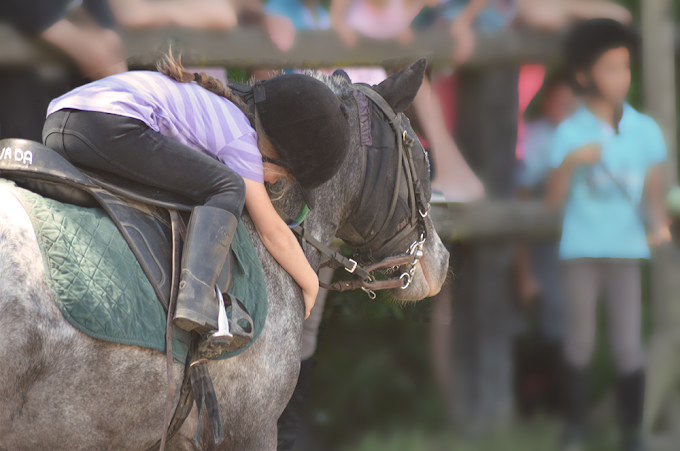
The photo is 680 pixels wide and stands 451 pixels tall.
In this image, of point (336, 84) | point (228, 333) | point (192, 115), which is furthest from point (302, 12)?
point (228, 333)

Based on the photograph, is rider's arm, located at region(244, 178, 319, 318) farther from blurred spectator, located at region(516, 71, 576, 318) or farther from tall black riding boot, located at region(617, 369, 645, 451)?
tall black riding boot, located at region(617, 369, 645, 451)

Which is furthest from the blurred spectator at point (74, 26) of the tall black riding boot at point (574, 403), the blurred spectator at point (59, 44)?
the tall black riding boot at point (574, 403)

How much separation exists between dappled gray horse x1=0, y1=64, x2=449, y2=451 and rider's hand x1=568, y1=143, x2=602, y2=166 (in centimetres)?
89

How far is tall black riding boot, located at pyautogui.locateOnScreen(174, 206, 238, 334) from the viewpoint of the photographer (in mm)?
1570

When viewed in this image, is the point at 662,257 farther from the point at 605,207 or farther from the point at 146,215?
the point at 146,215

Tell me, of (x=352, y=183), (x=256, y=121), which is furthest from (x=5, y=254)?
(x=352, y=183)

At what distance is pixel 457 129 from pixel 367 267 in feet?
2.40

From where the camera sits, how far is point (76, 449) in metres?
1.55

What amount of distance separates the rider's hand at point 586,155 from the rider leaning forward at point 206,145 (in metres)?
0.71

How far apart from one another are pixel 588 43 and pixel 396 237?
1.02 meters

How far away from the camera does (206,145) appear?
1.83 m

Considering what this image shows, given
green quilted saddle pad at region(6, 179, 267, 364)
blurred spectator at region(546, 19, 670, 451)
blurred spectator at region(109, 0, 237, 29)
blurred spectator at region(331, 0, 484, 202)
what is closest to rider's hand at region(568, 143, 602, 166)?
blurred spectator at region(546, 19, 670, 451)

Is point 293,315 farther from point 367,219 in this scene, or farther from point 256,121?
point 256,121

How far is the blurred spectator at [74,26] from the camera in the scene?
7.66 feet
